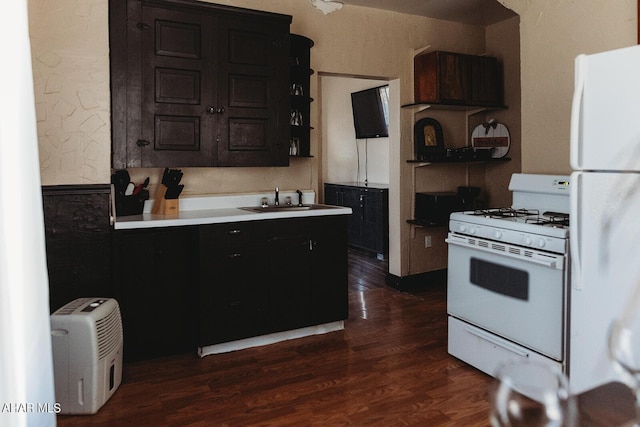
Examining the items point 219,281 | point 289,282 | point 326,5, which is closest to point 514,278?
→ point 289,282

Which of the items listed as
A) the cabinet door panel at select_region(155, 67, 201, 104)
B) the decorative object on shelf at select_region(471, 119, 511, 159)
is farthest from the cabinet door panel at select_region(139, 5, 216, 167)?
the decorative object on shelf at select_region(471, 119, 511, 159)

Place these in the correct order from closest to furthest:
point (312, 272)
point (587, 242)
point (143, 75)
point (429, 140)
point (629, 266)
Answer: point (629, 266) → point (587, 242) → point (143, 75) → point (312, 272) → point (429, 140)

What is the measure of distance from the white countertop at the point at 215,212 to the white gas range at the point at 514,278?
1.01 m

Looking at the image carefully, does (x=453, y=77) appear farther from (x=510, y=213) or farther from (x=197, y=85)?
(x=197, y=85)

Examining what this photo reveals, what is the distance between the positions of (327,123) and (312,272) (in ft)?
13.2

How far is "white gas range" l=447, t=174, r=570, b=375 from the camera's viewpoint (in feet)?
8.21

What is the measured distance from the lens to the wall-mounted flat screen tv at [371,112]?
21.0 feet

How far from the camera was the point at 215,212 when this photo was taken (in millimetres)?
3492

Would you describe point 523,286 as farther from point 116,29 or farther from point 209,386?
point 116,29

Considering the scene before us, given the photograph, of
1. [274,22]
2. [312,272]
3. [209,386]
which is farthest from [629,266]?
[274,22]

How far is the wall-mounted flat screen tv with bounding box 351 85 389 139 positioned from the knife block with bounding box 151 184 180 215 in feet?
11.9

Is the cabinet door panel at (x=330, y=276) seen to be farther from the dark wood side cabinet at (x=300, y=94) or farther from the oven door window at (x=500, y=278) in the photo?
the oven door window at (x=500, y=278)

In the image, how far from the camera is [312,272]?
3549mm

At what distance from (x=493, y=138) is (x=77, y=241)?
4.09 metres
